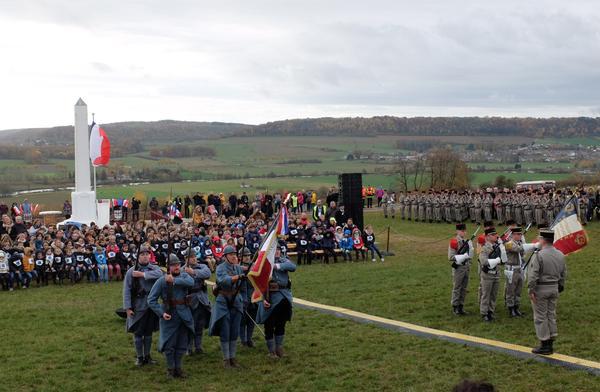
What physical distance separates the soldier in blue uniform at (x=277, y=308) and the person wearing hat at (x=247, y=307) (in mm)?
367

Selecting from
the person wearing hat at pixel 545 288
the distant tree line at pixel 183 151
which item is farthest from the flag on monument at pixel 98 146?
the distant tree line at pixel 183 151

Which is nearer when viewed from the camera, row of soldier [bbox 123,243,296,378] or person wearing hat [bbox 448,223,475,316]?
row of soldier [bbox 123,243,296,378]

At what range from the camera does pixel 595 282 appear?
1811cm

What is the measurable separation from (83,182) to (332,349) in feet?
76.4

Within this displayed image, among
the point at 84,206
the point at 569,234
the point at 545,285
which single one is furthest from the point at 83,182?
the point at 545,285

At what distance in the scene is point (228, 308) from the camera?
38.0ft

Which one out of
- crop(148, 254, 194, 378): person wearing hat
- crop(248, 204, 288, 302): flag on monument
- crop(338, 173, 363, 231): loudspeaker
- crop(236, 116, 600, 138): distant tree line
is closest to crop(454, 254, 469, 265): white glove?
crop(248, 204, 288, 302): flag on monument

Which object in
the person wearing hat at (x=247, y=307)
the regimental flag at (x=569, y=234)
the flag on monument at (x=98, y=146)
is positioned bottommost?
the person wearing hat at (x=247, y=307)

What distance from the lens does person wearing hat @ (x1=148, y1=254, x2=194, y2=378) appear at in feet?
36.4

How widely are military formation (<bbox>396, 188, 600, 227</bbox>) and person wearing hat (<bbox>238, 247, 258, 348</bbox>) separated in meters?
20.9

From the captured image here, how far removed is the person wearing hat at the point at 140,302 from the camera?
11.8 meters

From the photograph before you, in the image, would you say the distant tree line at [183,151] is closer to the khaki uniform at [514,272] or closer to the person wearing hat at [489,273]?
the khaki uniform at [514,272]

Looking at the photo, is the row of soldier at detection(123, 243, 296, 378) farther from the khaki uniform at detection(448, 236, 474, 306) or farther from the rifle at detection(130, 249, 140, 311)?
the khaki uniform at detection(448, 236, 474, 306)

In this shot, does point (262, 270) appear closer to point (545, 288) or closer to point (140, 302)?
point (140, 302)
